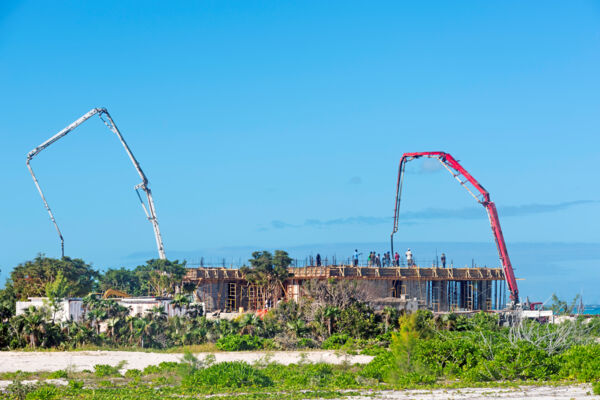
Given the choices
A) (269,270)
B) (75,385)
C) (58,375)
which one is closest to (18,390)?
(75,385)

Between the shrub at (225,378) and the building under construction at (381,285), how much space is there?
28.4 meters

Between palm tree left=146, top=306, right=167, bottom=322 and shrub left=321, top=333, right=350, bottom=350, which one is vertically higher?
palm tree left=146, top=306, right=167, bottom=322

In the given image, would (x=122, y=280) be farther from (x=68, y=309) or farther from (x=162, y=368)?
(x=162, y=368)

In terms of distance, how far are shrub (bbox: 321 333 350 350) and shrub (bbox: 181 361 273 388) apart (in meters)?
12.0

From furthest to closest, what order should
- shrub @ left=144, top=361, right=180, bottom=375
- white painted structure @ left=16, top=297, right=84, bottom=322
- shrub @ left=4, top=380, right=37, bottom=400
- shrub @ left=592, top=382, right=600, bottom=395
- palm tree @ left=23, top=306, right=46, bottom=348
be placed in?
white painted structure @ left=16, top=297, right=84, bottom=322 → palm tree @ left=23, top=306, right=46, bottom=348 → shrub @ left=144, top=361, right=180, bottom=375 → shrub @ left=4, top=380, right=37, bottom=400 → shrub @ left=592, top=382, right=600, bottom=395

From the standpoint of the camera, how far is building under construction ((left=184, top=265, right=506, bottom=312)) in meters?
57.0

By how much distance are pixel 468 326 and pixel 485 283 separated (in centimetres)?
2648

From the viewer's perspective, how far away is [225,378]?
25.3m

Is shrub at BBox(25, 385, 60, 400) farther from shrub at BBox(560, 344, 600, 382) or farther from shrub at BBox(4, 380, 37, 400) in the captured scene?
shrub at BBox(560, 344, 600, 382)

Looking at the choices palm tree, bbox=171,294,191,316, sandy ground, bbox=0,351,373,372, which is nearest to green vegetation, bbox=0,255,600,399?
palm tree, bbox=171,294,191,316

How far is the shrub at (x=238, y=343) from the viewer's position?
3662 cm

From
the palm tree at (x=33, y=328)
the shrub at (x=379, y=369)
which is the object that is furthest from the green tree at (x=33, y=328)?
the shrub at (x=379, y=369)

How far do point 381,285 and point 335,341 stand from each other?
19777mm

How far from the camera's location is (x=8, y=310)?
39.0m
